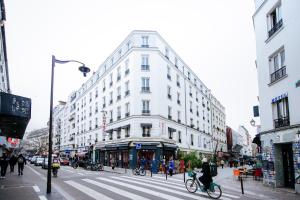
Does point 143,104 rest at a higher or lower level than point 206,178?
higher

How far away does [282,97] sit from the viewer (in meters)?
14.5

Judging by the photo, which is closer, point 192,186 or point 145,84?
point 192,186

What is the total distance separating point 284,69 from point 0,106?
13.7 meters

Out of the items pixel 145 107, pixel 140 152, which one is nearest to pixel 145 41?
pixel 145 107

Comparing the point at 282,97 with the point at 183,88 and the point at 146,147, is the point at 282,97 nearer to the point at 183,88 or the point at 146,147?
the point at 146,147

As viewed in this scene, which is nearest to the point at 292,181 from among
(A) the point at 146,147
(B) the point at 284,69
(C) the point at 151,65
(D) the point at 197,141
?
(B) the point at 284,69

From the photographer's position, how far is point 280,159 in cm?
1496

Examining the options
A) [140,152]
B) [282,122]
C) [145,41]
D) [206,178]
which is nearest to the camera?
[206,178]

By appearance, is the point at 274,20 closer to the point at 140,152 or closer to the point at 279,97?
the point at 279,97

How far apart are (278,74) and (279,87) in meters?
0.78

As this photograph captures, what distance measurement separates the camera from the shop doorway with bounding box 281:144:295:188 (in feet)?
46.7

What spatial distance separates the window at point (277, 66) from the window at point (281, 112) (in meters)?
1.31

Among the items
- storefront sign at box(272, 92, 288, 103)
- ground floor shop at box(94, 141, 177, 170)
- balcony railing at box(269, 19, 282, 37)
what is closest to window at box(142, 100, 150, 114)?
ground floor shop at box(94, 141, 177, 170)

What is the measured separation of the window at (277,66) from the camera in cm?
1480
